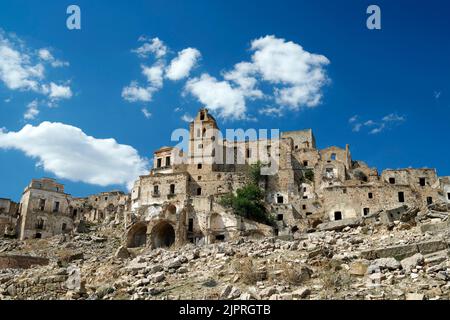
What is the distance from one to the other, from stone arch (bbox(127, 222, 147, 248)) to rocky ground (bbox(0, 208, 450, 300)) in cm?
1334

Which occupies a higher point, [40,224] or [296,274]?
[40,224]

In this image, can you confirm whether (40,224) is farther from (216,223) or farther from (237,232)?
(237,232)

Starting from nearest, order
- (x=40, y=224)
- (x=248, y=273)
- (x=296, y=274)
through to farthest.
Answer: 1. (x=296, y=274)
2. (x=248, y=273)
3. (x=40, y=224)

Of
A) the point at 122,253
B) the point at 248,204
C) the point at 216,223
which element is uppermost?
the point at 248,204

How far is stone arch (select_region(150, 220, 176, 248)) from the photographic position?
39.7 meters

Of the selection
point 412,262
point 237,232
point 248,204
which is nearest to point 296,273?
point 412,262

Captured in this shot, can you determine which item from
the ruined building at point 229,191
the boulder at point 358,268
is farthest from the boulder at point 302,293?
the ruined building at point 229,191

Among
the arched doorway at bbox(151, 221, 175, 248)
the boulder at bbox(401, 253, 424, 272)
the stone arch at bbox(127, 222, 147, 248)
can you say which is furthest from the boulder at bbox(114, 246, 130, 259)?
the boulder at bbox(401, 253, 424, 272)

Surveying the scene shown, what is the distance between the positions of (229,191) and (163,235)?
1109cm

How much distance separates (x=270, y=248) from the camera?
23.1m

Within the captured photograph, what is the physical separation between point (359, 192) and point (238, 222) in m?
12.2

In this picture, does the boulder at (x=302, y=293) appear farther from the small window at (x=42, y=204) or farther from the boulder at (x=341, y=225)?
the small window at (x=42, y=204)

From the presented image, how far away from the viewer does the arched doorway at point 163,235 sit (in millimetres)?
39747

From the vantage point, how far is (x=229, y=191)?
5044 centimetres
